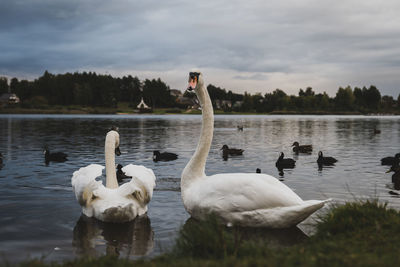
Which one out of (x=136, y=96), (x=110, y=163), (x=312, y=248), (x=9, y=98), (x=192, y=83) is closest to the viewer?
(x=312, y=248)

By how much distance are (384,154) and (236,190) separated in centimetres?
1686

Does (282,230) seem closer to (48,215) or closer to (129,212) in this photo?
(129,212)

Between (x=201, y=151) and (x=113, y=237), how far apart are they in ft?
6.98

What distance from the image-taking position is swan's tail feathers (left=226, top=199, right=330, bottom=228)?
20.6 ft

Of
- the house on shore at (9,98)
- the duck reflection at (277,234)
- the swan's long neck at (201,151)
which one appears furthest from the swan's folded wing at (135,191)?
the house on shore at (9,98)

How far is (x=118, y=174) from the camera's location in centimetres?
1420

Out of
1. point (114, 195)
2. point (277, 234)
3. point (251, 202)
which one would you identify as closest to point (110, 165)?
point (114, 195)

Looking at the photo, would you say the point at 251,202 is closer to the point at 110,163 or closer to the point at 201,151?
the point at 201,151

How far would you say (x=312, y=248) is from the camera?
483 centimetres

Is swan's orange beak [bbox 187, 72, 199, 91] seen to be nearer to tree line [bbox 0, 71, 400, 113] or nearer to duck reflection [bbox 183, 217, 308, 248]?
duck reflection [bbox 183, 217, 308, 248]

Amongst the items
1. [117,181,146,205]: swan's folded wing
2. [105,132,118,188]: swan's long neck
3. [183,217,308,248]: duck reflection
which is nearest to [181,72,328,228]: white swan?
[183,217,308,248]: duck reflection

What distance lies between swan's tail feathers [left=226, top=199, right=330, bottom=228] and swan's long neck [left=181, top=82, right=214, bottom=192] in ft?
3.90

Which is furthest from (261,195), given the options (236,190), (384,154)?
(384,154)

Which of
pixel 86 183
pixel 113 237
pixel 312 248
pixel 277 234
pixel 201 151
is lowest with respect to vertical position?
pixel 113 237
